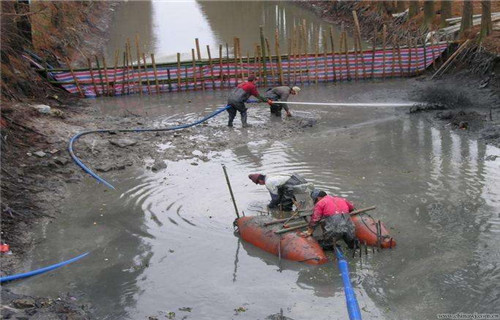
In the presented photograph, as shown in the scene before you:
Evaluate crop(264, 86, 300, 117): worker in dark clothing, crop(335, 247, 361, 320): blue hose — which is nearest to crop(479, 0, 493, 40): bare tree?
crop(264, 86, 300, 117): worker in dark clothing

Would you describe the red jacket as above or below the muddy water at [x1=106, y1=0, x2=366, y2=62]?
below

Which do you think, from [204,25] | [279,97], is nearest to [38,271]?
[279,97]

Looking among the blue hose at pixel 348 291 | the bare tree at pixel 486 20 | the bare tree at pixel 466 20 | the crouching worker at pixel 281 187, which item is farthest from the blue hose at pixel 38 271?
the bare tree at pixel 466 20

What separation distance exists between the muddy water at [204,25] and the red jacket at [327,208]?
17.9 metres

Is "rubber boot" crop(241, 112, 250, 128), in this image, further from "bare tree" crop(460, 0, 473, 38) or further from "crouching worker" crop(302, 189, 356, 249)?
"bare tree" crop(460, 0, 473, 38)

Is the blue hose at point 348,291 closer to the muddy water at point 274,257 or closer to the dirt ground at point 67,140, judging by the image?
the muddy water at point 274,257

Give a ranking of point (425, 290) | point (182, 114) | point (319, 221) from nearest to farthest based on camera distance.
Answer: point (425, 290), point (319, 221), point (182, 114)

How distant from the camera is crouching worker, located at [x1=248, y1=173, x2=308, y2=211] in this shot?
437 inches

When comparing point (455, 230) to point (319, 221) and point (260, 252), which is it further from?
point (260, 252)

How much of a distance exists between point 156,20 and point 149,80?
19.9m

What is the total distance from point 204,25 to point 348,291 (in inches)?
1209

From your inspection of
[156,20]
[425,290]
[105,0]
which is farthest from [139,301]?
[105,0]

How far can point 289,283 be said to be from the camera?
9141mm

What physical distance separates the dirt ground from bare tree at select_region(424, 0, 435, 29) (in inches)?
171
